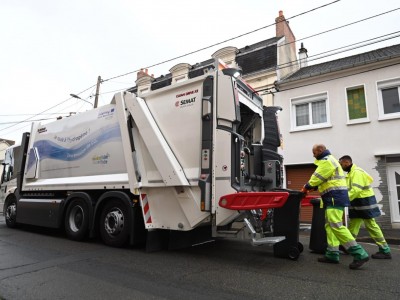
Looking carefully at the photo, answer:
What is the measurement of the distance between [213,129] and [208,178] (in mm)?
701

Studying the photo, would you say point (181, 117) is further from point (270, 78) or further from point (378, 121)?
point (270, 78)

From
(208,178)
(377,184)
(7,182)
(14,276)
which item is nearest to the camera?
(14,276)

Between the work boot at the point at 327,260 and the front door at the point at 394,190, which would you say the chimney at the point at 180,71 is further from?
the work boot at the point at 327,260

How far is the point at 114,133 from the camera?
604cm

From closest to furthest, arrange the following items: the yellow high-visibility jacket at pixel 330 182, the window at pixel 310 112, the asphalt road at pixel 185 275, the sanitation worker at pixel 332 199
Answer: the asphalt road at pixel 185 275 → the sanitation worker at pixel 332 199 → the yellow high-visibility jacket at pixel 330 182 → the window at pixel 310 112

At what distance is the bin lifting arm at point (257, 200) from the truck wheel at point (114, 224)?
84.7 inches

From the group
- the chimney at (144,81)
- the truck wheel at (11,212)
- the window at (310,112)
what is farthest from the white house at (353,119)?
the chimney at (144,81)

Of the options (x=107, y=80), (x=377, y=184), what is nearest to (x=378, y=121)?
(x=377, y=184)

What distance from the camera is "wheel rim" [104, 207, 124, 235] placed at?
5.64 m

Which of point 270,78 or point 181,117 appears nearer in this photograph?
point 181,117

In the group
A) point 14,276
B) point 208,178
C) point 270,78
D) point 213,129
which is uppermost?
point 270,78

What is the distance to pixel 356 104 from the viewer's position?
10859 mm

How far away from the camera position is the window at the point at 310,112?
11445 mm

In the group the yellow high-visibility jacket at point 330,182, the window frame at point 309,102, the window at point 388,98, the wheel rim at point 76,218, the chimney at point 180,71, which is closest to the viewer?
the yellow high-visibility jacket at point 330,182
